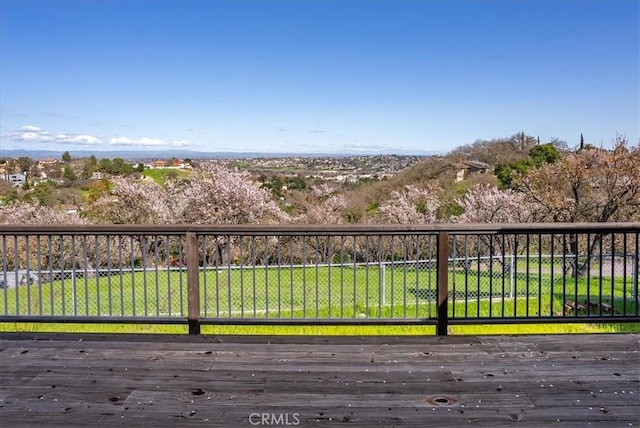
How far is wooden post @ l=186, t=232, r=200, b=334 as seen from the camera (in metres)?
3.69

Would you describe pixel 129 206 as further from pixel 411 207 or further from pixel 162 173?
pixel 411 207

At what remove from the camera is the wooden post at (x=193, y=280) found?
3688mm

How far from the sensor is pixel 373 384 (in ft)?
8.90

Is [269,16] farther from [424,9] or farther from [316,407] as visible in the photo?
[316,407]

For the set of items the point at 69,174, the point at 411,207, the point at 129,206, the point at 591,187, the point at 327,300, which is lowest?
the point at 327,300

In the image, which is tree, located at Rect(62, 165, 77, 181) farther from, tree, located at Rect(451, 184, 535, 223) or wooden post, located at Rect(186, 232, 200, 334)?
wooden post, located at Rect(186, 232, 200, 334)

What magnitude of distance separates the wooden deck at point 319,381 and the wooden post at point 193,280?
0.67 ft

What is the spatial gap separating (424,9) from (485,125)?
14937 mm

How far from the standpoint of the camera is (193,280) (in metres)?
3.71

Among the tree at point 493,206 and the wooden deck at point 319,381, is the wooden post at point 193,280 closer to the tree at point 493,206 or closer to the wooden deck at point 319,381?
the wooden deck at point 319,381

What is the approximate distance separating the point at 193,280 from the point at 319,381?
1.43 meters

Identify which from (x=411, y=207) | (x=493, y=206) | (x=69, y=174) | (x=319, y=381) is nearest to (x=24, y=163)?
(x=69, y=174)

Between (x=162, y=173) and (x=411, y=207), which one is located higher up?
(x=162, y=173)

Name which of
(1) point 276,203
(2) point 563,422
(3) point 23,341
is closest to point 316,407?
(2) point 563,422
